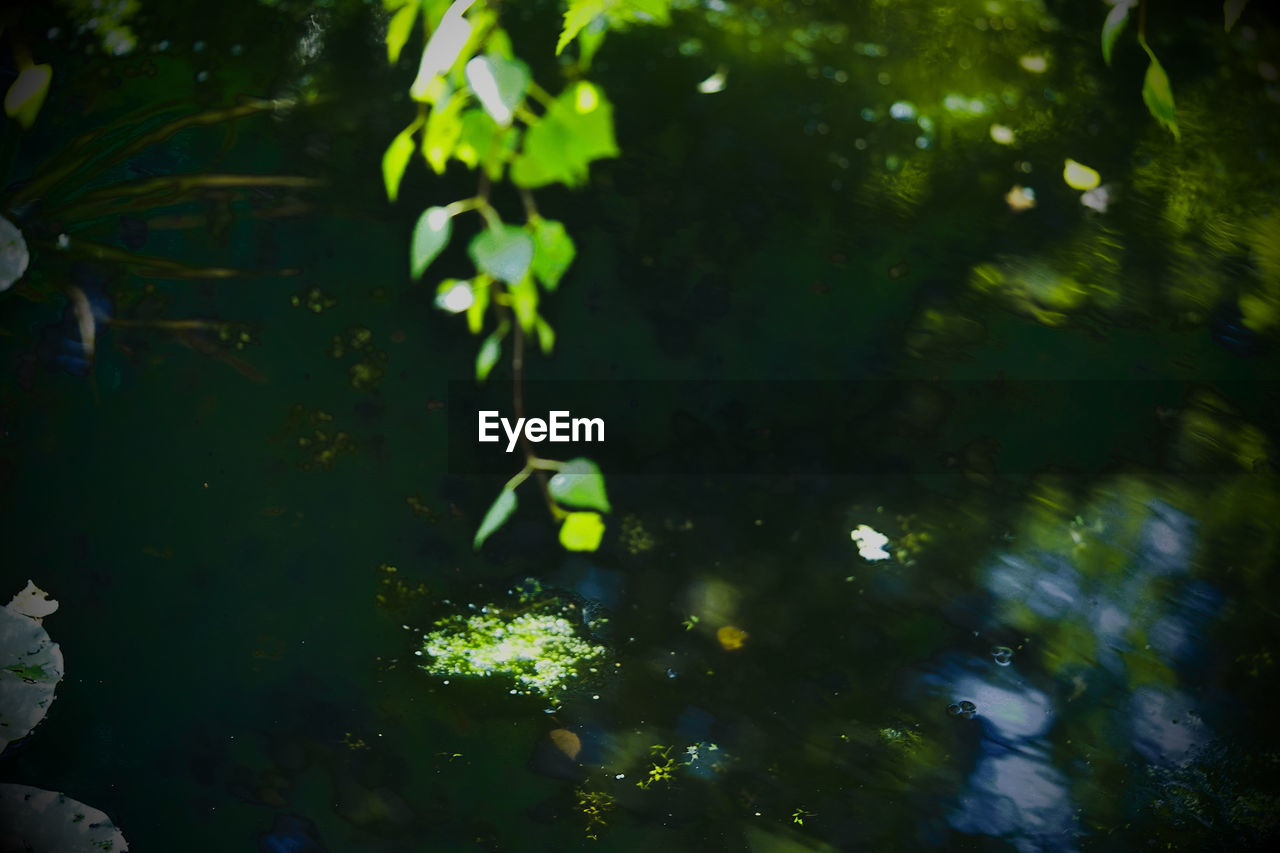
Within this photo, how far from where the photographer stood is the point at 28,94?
3.59 ft

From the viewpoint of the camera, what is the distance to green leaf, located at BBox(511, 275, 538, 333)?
1.02 metres

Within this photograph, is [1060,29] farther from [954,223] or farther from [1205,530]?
[1205,530]

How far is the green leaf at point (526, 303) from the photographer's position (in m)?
1.02

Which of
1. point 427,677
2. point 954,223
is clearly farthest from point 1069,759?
point 427,677

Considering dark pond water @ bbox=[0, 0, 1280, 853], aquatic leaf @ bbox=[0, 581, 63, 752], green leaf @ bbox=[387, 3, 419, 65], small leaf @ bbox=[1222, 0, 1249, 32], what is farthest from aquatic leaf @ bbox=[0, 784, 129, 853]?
small leaf @ bbox=[1222, 0, 1249, 32]

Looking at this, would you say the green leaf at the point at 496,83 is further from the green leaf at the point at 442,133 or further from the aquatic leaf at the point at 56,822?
the aquatic leaf at the point at 56,822

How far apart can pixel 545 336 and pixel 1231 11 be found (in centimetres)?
98

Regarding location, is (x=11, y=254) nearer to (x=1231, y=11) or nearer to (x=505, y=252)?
(x=505, y=252)

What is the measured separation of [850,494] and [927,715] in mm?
312

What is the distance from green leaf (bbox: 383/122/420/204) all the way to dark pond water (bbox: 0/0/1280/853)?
0.02 meters

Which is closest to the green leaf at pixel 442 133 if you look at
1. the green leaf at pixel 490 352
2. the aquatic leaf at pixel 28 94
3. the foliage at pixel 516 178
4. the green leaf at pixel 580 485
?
the foliage at pixel 516 178

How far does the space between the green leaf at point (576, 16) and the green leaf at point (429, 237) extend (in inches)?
10.3

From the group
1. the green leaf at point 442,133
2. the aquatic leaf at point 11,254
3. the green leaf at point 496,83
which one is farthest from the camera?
the aquatic leaf at point 11,254

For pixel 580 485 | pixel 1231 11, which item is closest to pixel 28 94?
pixel 580 485
